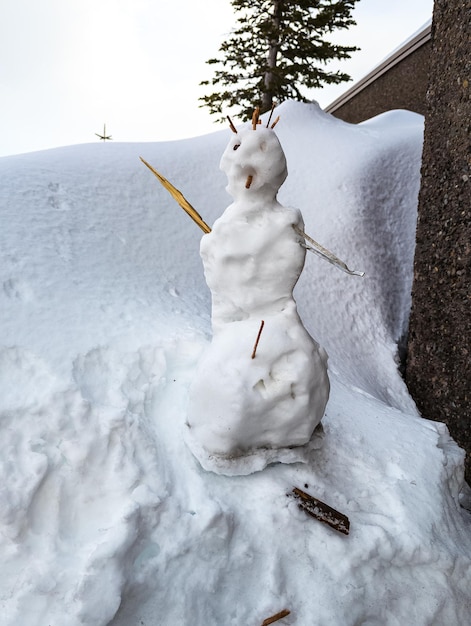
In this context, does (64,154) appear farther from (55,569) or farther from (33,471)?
(55,569)

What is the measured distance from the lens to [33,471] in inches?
76.5

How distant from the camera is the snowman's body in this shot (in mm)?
2135

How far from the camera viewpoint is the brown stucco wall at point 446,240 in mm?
3480

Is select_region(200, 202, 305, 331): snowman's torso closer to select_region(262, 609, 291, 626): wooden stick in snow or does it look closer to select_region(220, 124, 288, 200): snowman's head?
select_region(220, 124, 288, 200): snowman's head

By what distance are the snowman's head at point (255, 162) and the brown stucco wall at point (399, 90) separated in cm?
770

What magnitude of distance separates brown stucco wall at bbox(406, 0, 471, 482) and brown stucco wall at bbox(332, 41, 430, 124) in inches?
207

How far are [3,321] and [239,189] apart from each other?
1452 mm

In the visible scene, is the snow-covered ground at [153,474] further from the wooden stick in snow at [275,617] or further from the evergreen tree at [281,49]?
the evergreen tree at [281,49]

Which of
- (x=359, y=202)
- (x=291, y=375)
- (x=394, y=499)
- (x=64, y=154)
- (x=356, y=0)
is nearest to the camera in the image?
(x=291, y=375)

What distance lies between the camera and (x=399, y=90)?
942 cm

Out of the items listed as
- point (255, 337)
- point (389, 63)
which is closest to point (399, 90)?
point (389, 63)

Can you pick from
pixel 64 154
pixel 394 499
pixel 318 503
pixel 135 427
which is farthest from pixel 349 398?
pixel 64 154

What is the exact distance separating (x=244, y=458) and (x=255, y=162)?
1402 millimetres

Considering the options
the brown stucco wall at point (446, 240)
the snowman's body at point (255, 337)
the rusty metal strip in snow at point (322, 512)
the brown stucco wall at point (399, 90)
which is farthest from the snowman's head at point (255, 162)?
the brown stucco wall at point (399, 90)
